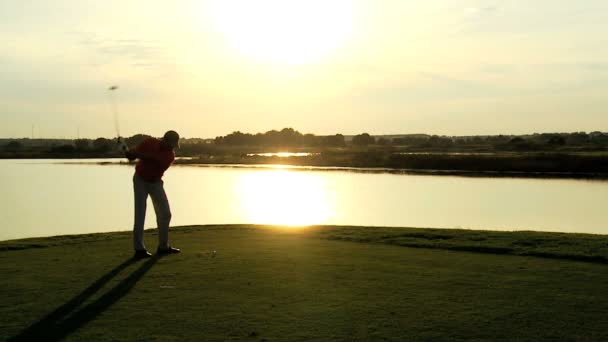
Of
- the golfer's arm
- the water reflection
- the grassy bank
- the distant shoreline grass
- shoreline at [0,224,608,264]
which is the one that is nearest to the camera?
the golfer's arm

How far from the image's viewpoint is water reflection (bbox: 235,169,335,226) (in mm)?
26094

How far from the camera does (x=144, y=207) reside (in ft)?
34.4

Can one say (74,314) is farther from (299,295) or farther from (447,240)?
(447,240)

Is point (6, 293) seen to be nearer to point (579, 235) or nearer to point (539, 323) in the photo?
point (539, 323)

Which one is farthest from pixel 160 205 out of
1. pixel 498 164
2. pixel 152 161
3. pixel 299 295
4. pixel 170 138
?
pixel 498 164

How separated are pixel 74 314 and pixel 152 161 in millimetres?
4118

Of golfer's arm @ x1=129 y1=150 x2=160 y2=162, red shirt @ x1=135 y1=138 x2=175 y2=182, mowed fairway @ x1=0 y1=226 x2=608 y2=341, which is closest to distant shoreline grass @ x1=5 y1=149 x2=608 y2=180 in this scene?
mowed fairway @ x1=0 y1=226 x2=608 y2=341

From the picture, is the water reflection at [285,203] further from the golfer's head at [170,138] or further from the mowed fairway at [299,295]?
the mowed fairway at [299,295]

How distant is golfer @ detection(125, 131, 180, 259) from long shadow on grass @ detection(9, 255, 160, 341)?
1.74 meters

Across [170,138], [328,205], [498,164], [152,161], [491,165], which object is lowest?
[328,205]

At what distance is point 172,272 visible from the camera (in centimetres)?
902

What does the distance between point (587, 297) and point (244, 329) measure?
403 cm

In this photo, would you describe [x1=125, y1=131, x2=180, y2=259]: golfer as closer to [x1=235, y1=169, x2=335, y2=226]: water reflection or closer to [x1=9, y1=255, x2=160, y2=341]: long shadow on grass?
[x1=9, y1=255, x2=160, y2=341]: long shadow on grass

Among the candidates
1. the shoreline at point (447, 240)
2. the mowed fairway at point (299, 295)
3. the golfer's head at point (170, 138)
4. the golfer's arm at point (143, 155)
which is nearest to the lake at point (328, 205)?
the shoreline at point (447, 240)
